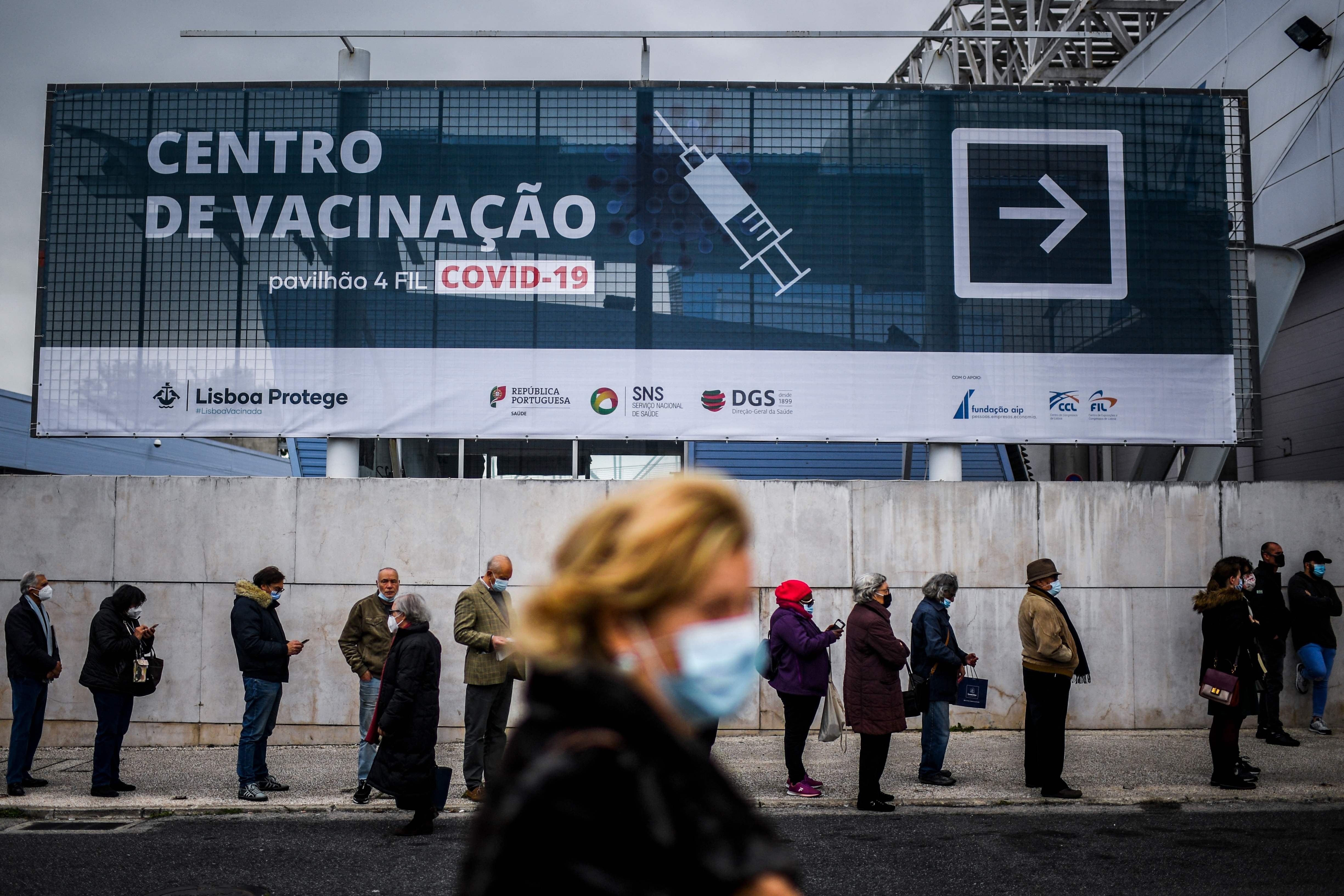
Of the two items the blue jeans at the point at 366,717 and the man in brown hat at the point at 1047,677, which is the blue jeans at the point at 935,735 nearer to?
the man in brown hat at the point at 1047,677

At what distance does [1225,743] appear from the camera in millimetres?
8312

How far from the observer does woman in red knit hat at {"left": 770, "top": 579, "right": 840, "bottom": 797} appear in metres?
8.23

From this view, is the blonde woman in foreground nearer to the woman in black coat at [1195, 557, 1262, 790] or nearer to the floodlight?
the woman in black coat at [1195, 557, 1262, 790]

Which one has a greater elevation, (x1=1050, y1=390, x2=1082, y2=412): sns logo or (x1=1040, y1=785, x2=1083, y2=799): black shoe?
(x1=1050, y1=390, x2=1082, y2=412): sns logo

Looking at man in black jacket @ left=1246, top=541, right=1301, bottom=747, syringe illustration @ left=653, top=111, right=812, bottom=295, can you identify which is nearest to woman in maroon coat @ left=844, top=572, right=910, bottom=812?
man in black jacket @ left=1246, top=541, right=1301, bottom=747

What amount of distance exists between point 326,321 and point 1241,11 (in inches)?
542

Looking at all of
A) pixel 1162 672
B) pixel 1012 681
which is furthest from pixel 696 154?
pixel 1162 672

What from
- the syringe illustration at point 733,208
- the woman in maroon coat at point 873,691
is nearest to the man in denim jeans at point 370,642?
the woman in maroon coat at point 873,691

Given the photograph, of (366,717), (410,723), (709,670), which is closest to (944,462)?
(366,717)

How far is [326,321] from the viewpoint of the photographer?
37.1 feet

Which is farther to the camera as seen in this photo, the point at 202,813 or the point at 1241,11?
the point at 1241,11

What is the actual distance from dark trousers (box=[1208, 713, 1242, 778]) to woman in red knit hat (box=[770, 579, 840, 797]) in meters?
2.91

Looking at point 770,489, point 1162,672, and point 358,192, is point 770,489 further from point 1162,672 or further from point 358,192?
point 358,192

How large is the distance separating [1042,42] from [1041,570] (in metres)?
18.5
